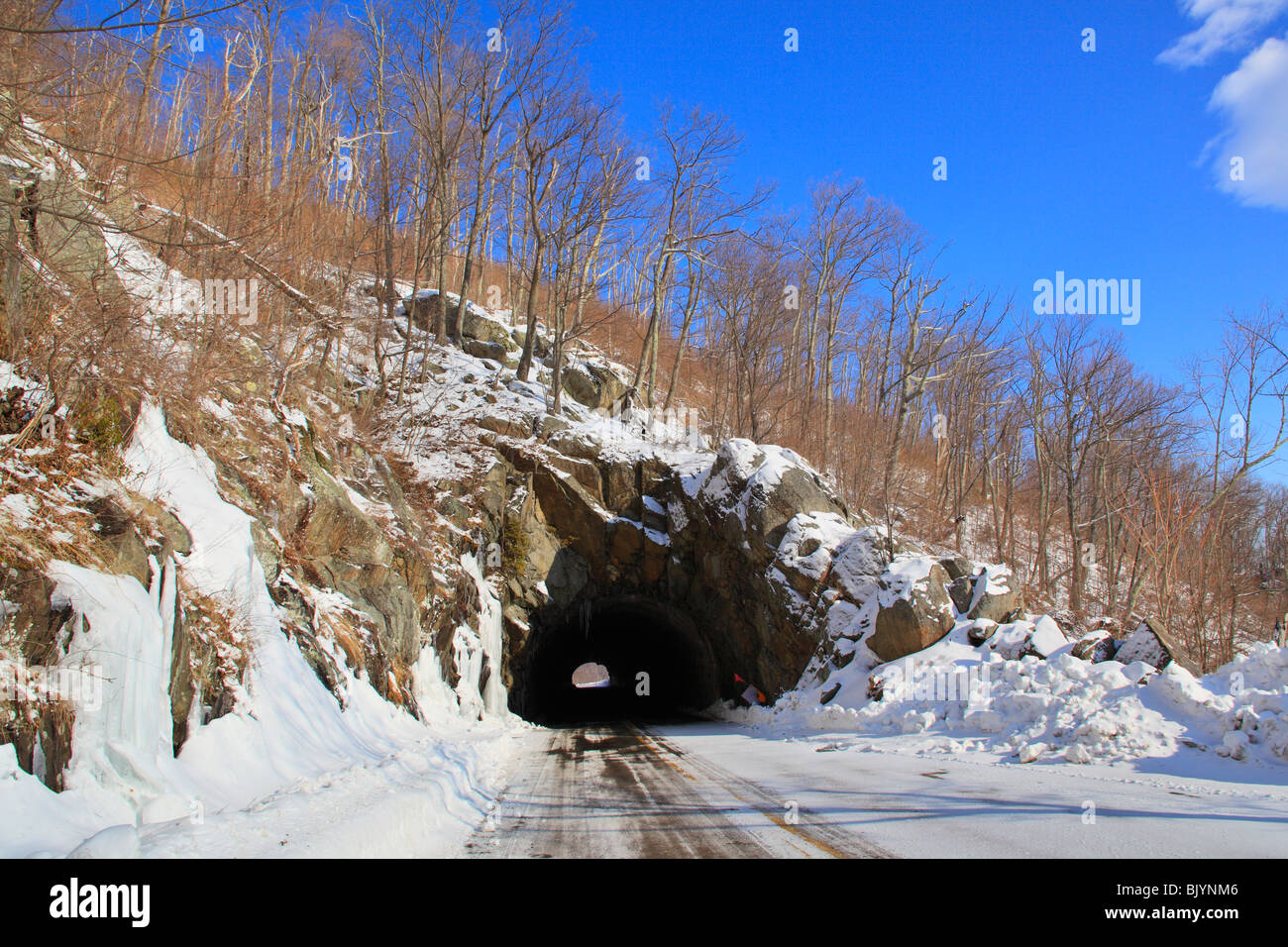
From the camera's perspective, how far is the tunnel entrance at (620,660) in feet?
75.6

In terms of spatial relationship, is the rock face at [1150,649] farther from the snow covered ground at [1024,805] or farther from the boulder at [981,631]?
the snow covered ground at [1024,805]

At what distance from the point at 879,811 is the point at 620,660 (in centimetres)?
2770

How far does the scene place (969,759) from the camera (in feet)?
30.9

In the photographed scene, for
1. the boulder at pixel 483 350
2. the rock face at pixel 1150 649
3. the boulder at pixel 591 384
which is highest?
the boulder at pixel 483 350

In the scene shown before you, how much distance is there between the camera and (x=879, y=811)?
20.4 ft

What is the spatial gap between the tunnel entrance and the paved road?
12.2 m

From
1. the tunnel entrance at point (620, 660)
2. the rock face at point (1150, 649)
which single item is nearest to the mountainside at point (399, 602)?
the rock face at point (1150, 649)

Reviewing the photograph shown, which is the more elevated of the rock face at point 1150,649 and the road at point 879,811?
the rock face at point 1150,649

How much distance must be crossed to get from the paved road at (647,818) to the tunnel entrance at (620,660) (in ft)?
40.0

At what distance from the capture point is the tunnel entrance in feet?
75.6

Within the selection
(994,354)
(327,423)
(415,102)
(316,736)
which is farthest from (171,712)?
(994,354)

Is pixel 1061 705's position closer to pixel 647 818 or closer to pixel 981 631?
pixel 981 631

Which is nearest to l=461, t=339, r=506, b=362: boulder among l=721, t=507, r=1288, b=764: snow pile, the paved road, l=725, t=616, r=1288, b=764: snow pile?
l=721, t=507, r=1288, b=764: snow pile

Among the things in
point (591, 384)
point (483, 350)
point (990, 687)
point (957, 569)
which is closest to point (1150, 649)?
point (990, 687)
